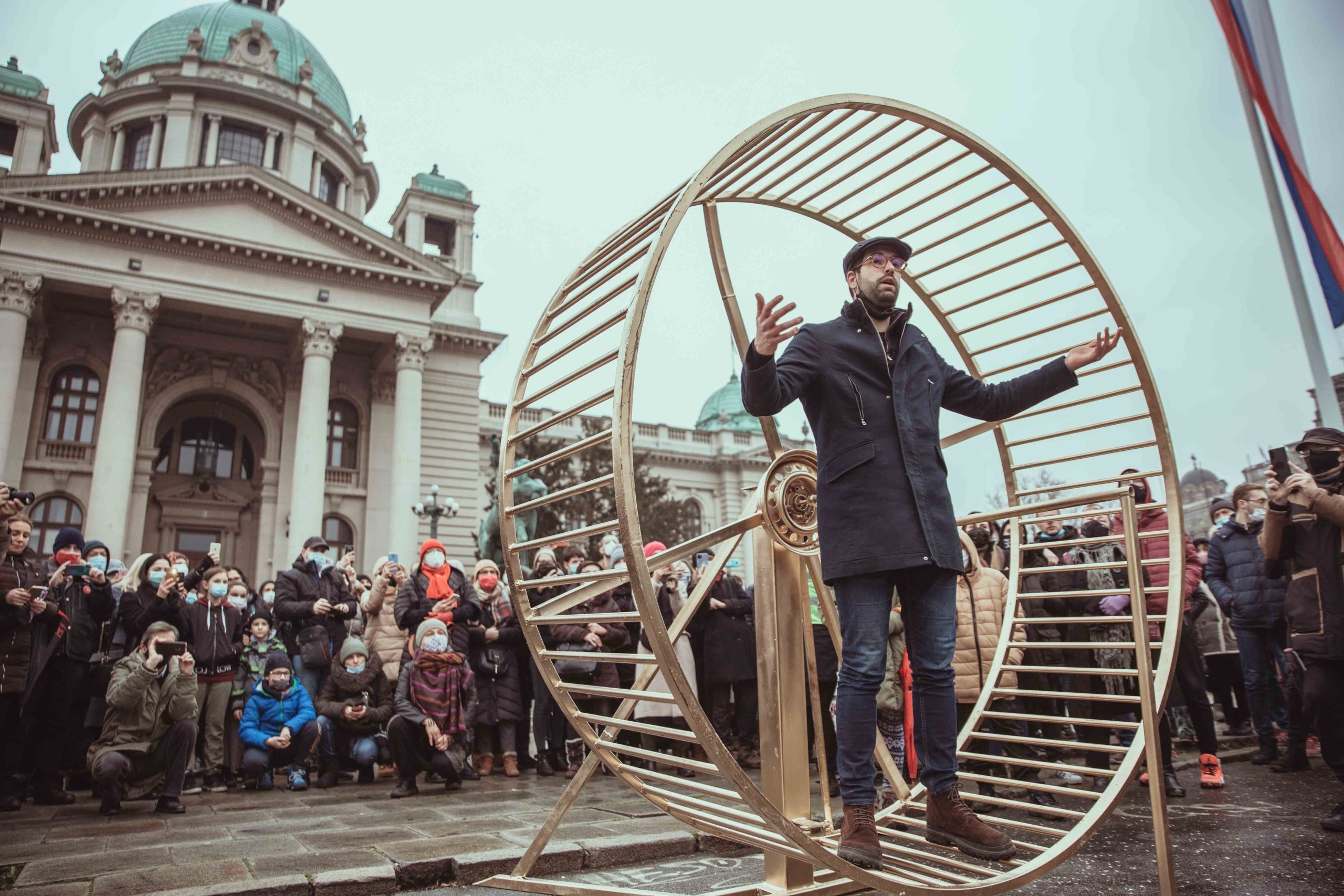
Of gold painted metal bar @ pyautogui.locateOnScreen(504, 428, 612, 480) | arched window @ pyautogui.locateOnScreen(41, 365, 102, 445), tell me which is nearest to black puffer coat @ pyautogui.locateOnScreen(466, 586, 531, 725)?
gold painted metal bar @ pyautogui.locateOnScreen(504, 428, 612, 480)

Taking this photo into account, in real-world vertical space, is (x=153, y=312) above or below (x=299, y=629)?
above

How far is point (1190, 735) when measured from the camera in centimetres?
877

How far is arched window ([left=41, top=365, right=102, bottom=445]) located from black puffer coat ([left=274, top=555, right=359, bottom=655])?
22467 mm

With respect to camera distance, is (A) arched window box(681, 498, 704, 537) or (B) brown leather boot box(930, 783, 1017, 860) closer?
(B) brown leather boot box(930, 783, 1017, 860)

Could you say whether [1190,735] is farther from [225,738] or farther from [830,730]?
[225,738]

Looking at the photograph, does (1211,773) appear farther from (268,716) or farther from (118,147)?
(118,147)

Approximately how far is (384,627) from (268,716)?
141 centimetres

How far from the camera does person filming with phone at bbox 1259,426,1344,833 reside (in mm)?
4707

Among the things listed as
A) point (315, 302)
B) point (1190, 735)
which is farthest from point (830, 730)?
point (315, 302)

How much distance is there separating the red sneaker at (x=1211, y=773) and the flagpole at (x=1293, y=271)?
175 inches

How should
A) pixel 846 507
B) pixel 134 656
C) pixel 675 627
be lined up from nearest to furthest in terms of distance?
1. pixel 846 507
2. pixel 675 627
3. pixel 134 656

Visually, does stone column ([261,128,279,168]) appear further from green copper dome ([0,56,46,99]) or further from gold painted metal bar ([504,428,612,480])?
gold painted metal bar ([504,428,612,480])

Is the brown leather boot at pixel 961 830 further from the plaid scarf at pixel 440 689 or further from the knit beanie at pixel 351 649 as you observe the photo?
the knit beanie at pixel 351 649

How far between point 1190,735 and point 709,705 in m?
5.05
